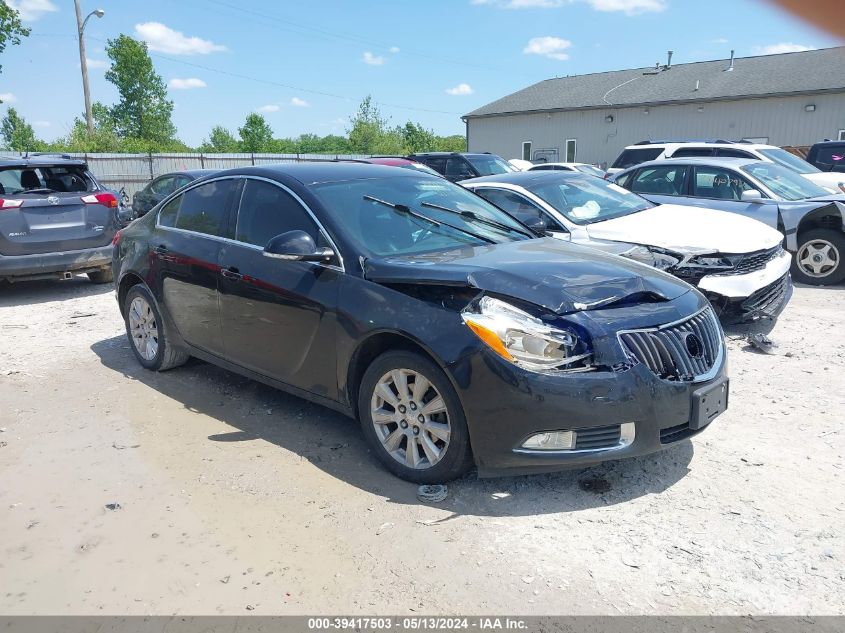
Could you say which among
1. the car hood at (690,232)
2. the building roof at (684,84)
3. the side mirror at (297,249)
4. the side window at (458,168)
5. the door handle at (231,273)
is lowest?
the door handle at (231,273)

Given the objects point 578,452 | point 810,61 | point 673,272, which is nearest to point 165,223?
point 578,452

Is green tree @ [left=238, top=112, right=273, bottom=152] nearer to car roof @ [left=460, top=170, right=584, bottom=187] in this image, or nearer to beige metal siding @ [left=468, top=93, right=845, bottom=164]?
beige metal siding @ [left=468, top=93, right=845, bottom=164]

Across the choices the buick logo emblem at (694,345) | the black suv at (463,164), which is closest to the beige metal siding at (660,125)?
the black suv at (463,164)

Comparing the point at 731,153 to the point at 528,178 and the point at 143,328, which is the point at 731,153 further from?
the point at 143,328

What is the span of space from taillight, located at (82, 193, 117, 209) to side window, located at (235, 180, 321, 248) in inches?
215

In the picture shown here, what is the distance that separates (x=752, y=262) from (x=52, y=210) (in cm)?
831

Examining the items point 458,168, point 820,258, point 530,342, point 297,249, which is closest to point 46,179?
point 297,249

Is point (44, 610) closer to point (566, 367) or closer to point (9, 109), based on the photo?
→ point (566, 367)

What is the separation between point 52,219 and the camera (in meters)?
8.84

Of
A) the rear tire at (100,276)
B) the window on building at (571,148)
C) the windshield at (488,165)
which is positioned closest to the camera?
the rear tire at (100,276)

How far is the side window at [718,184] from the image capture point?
891 centimetres

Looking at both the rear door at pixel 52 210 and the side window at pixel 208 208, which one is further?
the rear door at pixel 52 210

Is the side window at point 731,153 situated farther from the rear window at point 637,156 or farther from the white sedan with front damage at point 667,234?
the white sedan with front damage at point 667,234

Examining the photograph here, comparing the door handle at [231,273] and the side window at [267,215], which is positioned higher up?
the side window at [267,215]
